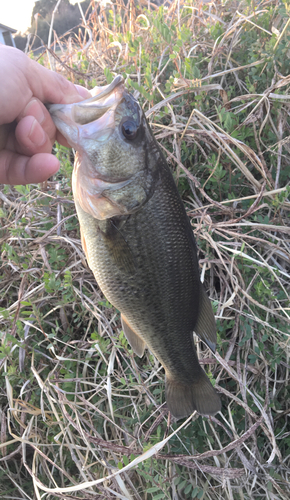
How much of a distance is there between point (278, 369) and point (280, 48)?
2.51m

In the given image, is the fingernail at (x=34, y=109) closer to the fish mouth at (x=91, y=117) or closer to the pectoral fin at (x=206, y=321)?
the fish mouth at (x=91, y=117)

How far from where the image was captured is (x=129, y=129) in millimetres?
1517

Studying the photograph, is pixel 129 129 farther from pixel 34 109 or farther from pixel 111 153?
pixel 34 109

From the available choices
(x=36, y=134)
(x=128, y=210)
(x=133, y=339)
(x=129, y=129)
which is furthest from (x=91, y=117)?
(x=133, y=339)

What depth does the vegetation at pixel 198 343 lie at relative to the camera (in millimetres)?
1953

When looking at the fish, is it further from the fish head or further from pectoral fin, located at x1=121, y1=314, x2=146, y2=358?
pectoral fin, located at x1=121, y1=314, x2=146, y2=358

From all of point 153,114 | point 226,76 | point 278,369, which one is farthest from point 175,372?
point 226,76

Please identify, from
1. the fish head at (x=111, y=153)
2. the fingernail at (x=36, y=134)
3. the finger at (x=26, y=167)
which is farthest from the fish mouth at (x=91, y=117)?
the finger at (x=26, y=167)

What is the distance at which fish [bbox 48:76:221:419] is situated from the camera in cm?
150

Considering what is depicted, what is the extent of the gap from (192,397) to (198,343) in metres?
0.53

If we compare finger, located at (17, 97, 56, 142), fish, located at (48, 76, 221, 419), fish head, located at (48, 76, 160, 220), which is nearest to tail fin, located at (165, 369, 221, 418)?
fish, located at (48, 76, 221, 419)

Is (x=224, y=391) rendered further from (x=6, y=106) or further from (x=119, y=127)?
(x=6, y=106)

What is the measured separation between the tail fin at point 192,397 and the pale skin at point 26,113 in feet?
4.78

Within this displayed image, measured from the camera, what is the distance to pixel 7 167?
76.7 inches
